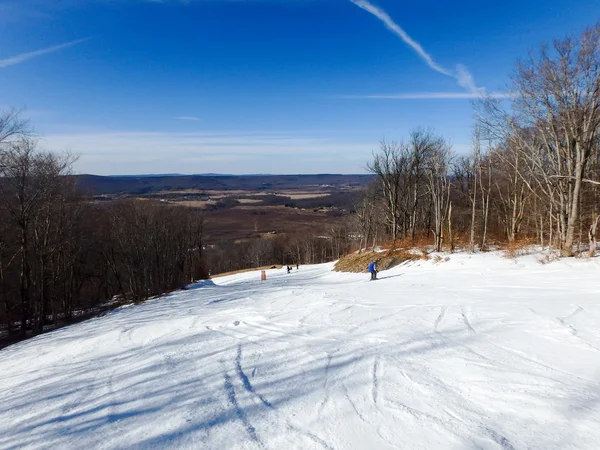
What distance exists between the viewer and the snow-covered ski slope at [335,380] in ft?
13.6

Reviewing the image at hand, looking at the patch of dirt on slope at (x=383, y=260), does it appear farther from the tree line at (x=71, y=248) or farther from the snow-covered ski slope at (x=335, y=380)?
the tree line at (x=71, y=248)

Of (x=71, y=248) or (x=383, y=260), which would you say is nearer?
(x=383, y=260)

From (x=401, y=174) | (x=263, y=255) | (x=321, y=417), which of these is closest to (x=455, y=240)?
(x=401, y=174)

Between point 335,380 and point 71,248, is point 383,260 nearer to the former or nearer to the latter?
point 335,380

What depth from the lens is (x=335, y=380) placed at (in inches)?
217

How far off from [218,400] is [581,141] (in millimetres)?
16114

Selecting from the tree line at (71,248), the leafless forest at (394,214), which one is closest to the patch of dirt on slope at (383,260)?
the leafless forest at (394,214)

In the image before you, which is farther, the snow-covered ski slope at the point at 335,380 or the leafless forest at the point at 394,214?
the leafless forest at the point at 394,214

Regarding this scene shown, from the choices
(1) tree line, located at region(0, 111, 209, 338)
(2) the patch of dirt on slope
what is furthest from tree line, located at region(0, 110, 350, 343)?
(2) the patch of dirt on slope

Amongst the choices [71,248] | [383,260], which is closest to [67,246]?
[71,248]

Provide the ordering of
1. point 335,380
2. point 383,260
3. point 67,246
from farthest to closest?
point 67,246 → point 383,260 → point 335,380

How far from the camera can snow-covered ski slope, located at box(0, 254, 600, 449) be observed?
13.6 feet

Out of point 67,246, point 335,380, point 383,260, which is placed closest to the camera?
point 335,380

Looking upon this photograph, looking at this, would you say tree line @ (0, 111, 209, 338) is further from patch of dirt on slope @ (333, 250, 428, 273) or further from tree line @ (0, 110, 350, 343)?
patch of dirt on slope @ (333, 250, 428, 273)
